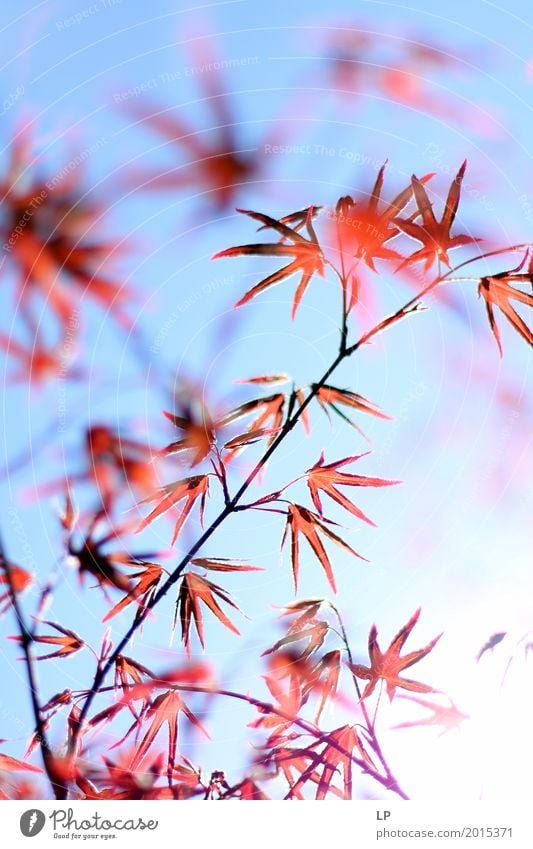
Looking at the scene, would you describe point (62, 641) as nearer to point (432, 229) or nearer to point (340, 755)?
point (340, 755)

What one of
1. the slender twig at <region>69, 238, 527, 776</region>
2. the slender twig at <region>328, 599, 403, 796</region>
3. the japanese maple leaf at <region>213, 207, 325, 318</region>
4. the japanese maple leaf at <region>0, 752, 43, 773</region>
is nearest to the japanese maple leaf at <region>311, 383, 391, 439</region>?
the slender twig at <region>69, 238, 527, 776</region>

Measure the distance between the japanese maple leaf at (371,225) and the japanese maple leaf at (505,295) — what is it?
0.11 metres

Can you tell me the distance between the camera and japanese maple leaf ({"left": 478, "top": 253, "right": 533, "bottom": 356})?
0.79 metres

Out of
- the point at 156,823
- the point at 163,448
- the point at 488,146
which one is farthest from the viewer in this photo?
the point at 488,146

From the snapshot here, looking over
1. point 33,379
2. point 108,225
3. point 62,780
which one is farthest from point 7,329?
point 62,780

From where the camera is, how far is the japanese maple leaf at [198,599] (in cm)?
84

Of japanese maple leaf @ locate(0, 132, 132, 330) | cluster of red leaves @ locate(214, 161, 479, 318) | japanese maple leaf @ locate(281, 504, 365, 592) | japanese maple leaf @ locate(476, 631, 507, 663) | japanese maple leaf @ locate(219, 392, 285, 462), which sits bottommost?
japanese maple leaf @ locate(476, 631, 507, 663)

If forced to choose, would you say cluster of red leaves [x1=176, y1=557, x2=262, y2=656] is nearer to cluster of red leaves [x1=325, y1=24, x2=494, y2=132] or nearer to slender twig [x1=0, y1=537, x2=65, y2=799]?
slender twig [x1=0, y1=537, x2=65, y2=799]

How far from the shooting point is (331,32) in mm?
952

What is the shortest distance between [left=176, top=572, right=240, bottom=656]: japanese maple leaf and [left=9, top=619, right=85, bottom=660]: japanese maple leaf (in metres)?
0.13

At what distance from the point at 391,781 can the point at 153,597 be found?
352mm

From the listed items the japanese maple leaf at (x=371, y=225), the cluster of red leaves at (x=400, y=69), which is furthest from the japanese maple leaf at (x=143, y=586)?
the cluster of red leaves at (x=400, y=69)

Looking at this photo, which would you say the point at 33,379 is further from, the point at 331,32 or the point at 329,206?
the point at 331,32

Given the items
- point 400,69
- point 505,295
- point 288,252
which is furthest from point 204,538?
point 400,69
